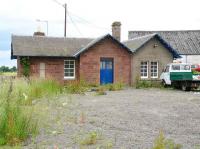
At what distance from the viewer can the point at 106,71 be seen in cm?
3262

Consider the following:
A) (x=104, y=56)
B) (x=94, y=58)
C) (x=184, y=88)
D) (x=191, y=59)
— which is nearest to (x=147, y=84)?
(x=104, y=56)

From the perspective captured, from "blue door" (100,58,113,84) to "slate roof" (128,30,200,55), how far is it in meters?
12.8

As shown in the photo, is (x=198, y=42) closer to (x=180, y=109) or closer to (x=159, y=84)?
(x=159, y=84)

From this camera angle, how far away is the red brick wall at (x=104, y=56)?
31.8m

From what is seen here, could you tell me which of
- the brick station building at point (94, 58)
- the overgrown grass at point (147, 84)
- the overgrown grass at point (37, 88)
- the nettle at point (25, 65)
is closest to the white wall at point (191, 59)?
the brick station building at point (94, 58)

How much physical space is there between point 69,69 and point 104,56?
3.10 meters

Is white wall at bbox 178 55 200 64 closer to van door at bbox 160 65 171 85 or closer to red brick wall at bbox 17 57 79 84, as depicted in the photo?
van door at bbox 160 65 171 85

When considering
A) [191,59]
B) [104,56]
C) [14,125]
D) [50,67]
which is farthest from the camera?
[191,59]

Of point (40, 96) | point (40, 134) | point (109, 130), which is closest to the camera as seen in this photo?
point (40, 134)

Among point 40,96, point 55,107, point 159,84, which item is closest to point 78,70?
point 159,84

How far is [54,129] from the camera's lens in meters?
10.7

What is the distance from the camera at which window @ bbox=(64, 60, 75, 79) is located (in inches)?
1280

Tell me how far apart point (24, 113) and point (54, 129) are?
107 centimetres

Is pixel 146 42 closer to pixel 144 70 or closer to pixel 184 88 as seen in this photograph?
pixel 144 70
